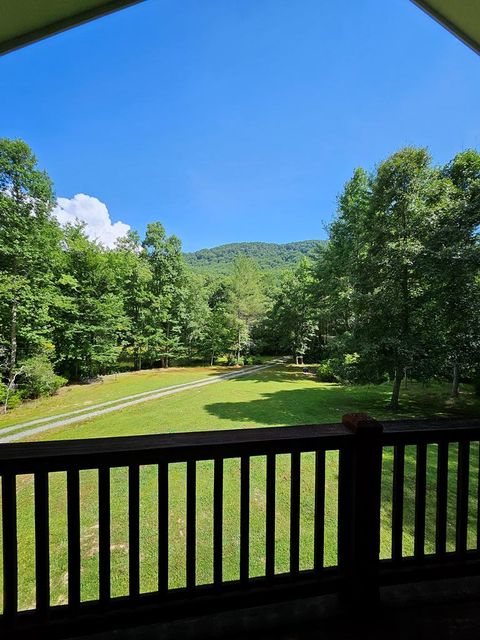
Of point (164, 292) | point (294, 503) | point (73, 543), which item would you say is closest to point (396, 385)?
point (294, 503)

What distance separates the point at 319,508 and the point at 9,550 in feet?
3.54

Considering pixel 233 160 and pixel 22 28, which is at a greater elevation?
pixel 233 160

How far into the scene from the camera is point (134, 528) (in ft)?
3.27

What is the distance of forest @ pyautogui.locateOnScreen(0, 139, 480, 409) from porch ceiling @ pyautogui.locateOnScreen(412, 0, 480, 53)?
16.2 ft

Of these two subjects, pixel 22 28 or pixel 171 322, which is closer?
pixel 22 28

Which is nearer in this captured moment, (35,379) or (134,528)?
(134,528)

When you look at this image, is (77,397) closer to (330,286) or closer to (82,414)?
(82,414)

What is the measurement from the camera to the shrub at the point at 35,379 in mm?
8148

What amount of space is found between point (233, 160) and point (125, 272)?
8842 millimetres

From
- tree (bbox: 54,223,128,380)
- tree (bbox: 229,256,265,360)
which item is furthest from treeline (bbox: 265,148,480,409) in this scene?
tree (bbox: 229,256,265,360)

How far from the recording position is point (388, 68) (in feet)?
13.0

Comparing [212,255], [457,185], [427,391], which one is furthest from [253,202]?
[212,255]

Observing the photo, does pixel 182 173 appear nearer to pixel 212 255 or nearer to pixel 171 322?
pixel 171 322

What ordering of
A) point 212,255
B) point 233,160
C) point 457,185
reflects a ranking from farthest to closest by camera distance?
point 212,255 < point 233,160 < point 457,185
